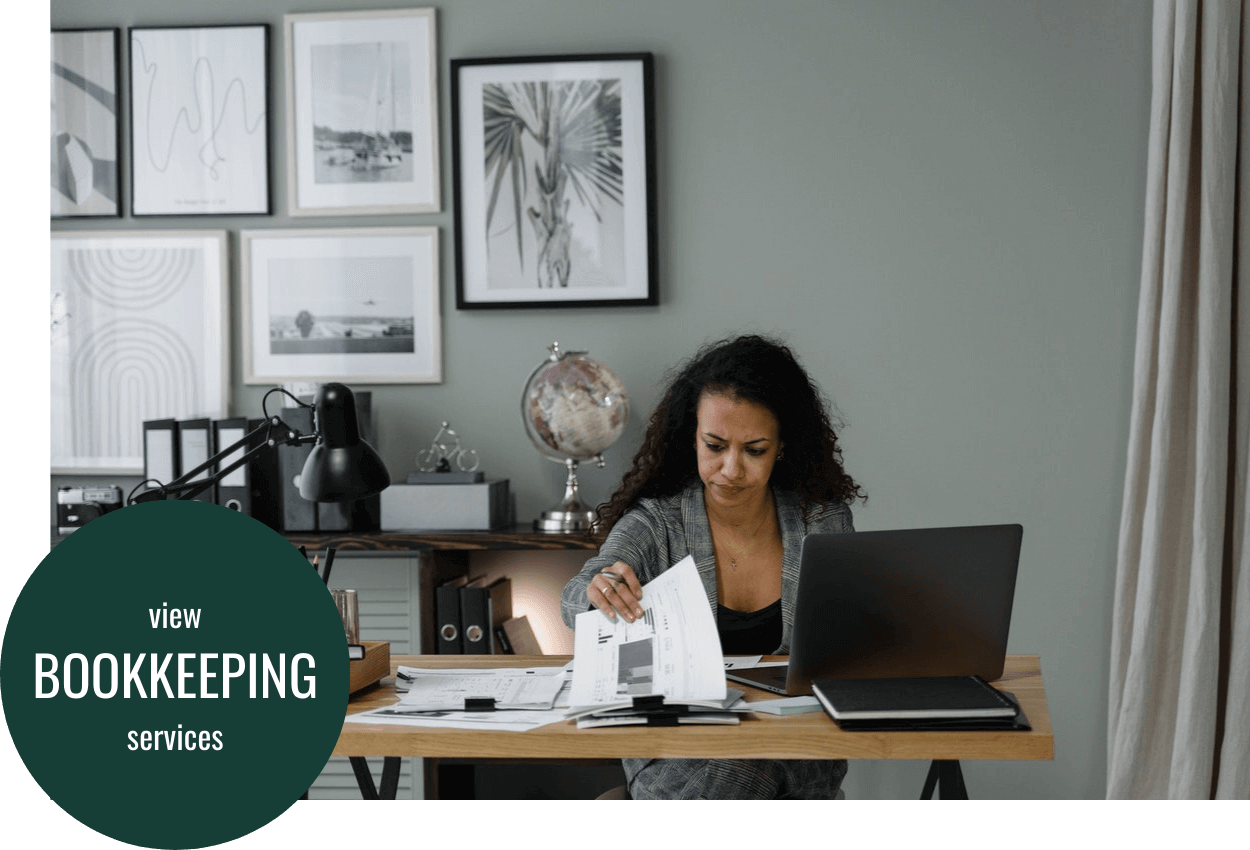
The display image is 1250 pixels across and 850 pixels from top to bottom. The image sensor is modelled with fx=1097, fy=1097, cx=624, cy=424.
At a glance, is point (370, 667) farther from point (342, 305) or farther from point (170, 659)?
point (342, 305)

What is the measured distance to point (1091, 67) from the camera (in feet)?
8.94

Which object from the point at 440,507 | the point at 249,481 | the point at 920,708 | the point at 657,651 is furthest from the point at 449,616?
the point at 920,708

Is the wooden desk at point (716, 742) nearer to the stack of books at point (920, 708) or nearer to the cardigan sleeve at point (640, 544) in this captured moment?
the stack of books at point (920, 708)

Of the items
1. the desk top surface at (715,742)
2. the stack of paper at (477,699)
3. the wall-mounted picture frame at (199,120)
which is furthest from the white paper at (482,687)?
the wall-mounted picture frame at (199,120)

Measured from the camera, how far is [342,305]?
294cm

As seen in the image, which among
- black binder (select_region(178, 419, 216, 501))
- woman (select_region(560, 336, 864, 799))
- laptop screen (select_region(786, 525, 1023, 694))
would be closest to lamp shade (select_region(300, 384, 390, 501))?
woman (select_region(560, 336, 864, 799))

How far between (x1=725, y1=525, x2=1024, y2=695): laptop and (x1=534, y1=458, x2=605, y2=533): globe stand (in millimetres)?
1220

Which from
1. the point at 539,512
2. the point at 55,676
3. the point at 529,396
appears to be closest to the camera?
the point at 55,676

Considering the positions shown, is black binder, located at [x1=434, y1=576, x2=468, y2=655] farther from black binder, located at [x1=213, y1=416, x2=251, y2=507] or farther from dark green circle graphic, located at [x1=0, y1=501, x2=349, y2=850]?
dark green circle graphic, located at [x1=0, y1=501, x2=349, y2=850]

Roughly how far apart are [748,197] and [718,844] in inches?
88.3

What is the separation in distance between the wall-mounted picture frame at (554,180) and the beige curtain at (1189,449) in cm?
122

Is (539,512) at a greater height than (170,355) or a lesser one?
lesser

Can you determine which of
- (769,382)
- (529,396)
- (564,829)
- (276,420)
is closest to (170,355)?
(529,396)

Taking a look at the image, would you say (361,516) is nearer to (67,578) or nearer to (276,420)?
(276,420)
